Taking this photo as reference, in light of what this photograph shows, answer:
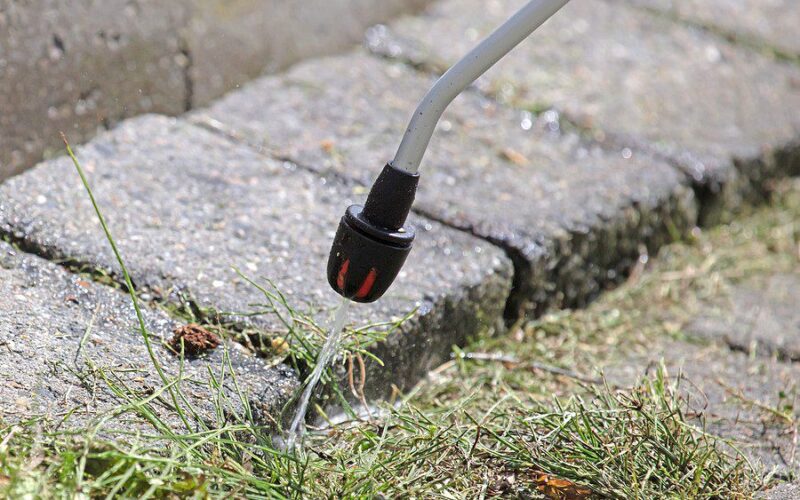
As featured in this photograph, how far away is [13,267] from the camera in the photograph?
150 centimetres

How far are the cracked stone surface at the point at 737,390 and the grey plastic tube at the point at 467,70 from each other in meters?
0.52

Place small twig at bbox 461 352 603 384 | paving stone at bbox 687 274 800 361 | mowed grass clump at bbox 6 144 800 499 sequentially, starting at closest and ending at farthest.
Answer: mowed grass clump at bbox 6 144 800 499 → small twig at bbox 461 352 603 384 → paving stone at bbox 687 274 800 361

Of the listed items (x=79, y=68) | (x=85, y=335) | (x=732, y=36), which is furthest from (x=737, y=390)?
(x=732, y=36)

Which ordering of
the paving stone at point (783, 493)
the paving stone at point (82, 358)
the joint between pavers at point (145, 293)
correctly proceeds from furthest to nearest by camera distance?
1. the joint between pavers at point (145, 293)
2. the paving stone at point (783, 493)
3. the paving stone at point (82, 358)

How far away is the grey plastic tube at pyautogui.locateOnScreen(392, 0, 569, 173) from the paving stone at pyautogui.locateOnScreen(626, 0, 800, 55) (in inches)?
76.0

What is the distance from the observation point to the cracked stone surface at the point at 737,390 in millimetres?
1529

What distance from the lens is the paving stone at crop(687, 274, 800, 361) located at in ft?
6.25

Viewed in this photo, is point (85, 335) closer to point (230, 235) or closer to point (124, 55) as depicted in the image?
point (230, 235)

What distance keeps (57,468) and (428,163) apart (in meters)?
1.11

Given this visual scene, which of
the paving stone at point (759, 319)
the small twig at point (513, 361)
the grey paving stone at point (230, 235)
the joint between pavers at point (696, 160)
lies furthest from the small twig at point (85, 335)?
the joint between pavers at point (696, 160)

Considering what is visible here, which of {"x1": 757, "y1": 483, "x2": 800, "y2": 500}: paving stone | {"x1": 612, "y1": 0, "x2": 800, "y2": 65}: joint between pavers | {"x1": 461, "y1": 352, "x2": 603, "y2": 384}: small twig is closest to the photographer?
{"x1": 757, "y1": 483, "x2": 800, "y2": 500}: paving stone

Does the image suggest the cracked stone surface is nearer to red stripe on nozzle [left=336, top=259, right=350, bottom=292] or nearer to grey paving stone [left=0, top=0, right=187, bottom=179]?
red stripe on nozzle [left=336, top=259, right=350, bottom=292]

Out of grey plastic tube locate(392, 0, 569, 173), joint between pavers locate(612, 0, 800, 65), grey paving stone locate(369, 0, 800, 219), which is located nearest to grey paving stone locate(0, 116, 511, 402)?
grey plastic tube locate(392, 0, 569, 173)

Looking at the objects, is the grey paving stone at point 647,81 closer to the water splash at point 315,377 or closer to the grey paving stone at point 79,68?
the grey paving stone at point 79,68
